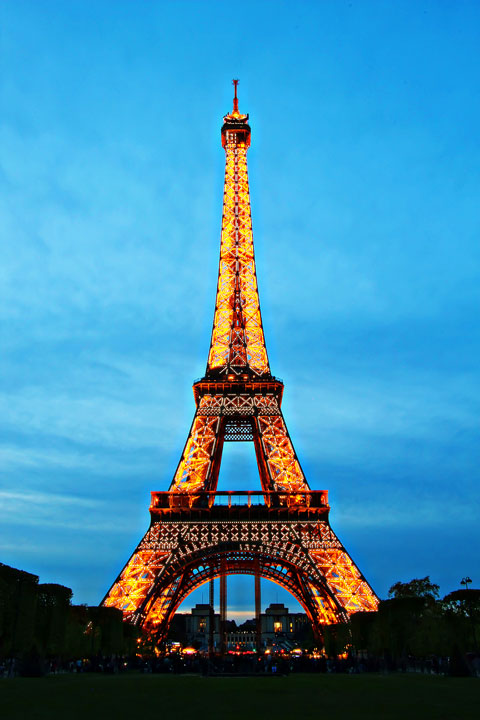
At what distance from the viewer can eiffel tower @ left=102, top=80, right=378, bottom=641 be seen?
47844mm

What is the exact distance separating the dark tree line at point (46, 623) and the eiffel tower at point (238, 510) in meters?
1.85

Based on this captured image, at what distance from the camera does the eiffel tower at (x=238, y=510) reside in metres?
47.8

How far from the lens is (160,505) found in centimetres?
5222

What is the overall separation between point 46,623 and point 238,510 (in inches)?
753

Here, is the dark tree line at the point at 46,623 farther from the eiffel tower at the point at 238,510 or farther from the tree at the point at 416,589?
the tree at the point at 416,589

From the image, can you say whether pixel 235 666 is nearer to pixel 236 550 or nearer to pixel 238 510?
pixel 236 550

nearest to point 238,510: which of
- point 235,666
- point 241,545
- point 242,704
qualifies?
point 241,545

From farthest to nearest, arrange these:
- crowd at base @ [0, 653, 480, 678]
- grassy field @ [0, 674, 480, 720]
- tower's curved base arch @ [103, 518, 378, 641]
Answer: tower's curved base arch @ [103, 518, 378, 641]
crowd at base @ [0, 653, 480, 678]
grassy field @ [0, 674, 480, 720]

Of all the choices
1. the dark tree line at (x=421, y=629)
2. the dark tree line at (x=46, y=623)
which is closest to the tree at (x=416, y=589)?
the dark tree line at (x=421, y=629)

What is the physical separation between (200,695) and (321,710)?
648 centimetres

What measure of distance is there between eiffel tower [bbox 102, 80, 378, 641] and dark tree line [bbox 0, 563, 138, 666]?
185 centimetres

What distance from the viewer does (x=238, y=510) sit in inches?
2062

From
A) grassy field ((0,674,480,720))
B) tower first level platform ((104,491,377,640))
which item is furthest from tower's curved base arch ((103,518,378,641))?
grassy field ((0,674,480,720))

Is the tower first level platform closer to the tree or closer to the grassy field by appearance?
the tree
